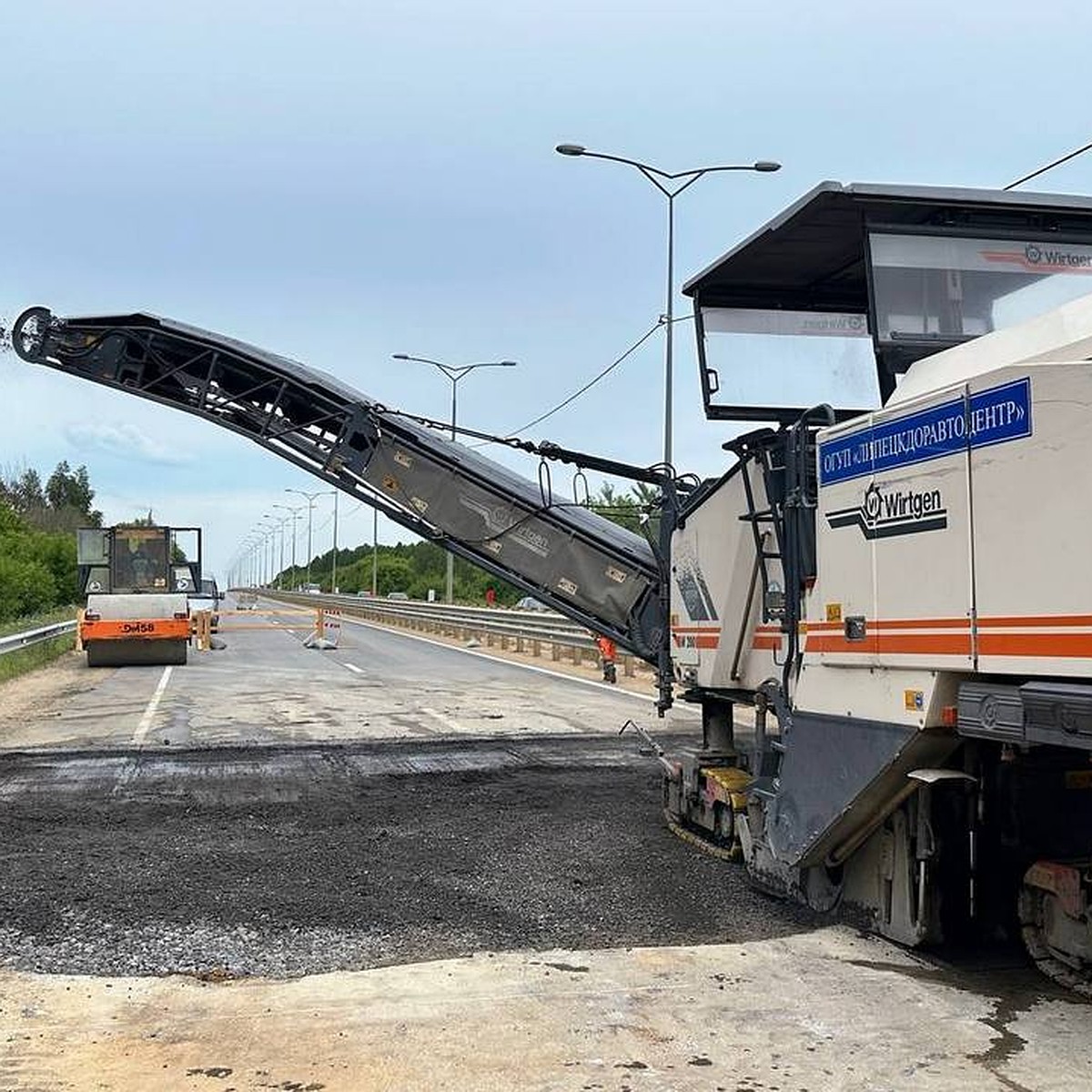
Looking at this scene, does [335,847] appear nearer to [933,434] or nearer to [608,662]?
[933,434]

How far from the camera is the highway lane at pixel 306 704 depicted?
Answer: 14.0 meters

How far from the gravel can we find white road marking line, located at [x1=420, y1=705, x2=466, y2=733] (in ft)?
13.8

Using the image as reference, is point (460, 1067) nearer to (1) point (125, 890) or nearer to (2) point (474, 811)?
(1) point (125, 890)

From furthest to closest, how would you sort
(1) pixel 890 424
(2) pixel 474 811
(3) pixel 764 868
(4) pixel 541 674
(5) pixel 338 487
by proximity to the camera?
(4) pixel 541 674 → (5) pixel 338 487 → (2) pixel 474 811 → (3) pixel 764 868 → (1) pixel 890 424

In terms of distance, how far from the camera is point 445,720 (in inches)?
604

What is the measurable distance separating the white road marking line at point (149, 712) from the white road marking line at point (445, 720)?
3.45 meters

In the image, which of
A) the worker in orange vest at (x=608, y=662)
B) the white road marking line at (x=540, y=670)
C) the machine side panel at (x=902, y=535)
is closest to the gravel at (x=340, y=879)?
the machine side panel at (x=902, y=535)

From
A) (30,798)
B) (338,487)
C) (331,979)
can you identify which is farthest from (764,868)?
(30,798)

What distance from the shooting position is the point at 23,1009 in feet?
15.8

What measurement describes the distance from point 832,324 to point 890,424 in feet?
6.72

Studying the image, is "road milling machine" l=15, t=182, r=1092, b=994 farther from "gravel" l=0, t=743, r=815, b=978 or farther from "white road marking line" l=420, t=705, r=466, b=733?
"white road marking line" l=420, t=705, r=466, b=733

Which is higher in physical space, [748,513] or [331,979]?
[748,513]

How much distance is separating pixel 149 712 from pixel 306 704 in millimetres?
2114

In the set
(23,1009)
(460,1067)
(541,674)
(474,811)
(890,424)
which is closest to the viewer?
(460,1067)
